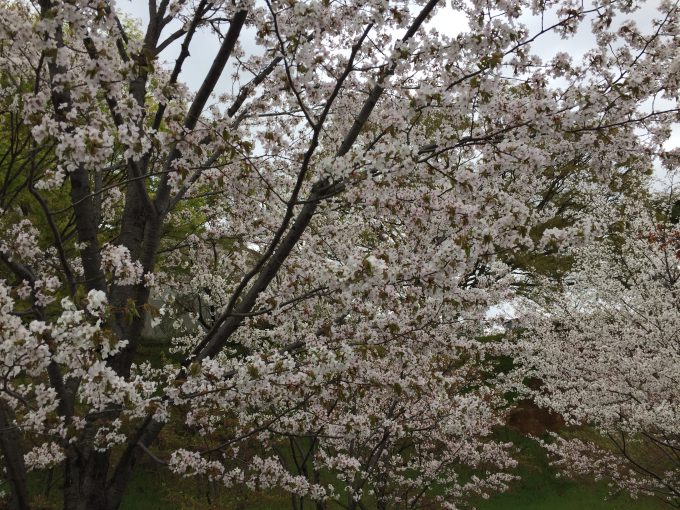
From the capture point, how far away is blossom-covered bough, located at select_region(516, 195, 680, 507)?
11.2 metres

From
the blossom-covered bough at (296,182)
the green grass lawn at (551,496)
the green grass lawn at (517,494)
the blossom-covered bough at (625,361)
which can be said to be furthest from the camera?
the green grass lawn at (551,496)

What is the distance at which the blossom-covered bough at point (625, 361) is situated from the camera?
36.7ft

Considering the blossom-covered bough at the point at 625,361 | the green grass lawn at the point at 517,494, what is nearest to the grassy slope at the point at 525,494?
the green grass lawn at the point at 517,494

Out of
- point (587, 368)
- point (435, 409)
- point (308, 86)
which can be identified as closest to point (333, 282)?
point (308, 86)

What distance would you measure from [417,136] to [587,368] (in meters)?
10.3

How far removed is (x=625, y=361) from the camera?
38.2 feet

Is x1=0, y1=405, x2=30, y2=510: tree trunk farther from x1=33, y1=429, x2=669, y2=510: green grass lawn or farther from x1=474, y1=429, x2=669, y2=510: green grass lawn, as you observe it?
x1=474, y1=429, x2=669, y2=510: green grass lawn

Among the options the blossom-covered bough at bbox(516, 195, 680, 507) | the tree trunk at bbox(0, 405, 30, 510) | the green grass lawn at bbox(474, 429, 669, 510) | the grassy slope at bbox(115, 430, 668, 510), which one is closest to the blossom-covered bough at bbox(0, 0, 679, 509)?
the tree trunk at bbox(0, 405, 30, 510)

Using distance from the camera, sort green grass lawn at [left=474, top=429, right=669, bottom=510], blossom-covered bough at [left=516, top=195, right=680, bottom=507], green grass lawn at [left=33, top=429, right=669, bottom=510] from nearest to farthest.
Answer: green grass lawn at [left=33, top=429, right=669, bottom=510], blossom-covered bough at [left=516, top=195, right=680, bottom=507], green grass lawn at [left=474, top=429, right=669, bottom=510]

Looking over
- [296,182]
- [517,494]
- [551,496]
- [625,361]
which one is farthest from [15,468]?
[551,496]

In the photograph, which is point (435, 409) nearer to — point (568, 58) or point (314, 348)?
point (314, 348)

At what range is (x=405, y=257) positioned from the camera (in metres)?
5.12

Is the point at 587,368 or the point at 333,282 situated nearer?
the point at 333,282

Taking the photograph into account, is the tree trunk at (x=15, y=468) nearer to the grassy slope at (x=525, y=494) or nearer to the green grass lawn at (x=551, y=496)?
the grassy slope at (x=525, y=494)
